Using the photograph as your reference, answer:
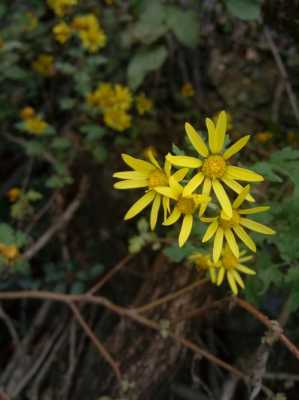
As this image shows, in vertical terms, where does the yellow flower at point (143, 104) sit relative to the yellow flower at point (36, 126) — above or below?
above

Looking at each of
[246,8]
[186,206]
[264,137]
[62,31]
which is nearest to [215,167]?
[186,206]

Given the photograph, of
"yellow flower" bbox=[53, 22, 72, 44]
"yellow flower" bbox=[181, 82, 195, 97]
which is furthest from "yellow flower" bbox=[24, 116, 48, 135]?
"yellow flower" bbox=[181, 82, 195, 97]

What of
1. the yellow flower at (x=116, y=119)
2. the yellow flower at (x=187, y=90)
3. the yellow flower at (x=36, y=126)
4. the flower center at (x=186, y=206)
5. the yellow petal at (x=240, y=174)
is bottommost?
the flower center at (x=186, y=206)

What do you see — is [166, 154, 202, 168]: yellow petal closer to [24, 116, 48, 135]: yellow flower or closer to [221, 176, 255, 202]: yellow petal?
[221, 176, 255, 202]: yellow petal

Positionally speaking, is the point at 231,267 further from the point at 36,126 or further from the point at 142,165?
the point at 36,126

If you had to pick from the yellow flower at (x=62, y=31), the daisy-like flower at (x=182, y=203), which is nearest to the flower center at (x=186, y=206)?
the daisy-like flower at (x=182, y=203)

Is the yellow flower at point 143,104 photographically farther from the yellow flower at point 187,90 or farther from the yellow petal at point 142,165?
the yellow petal at point 142,165
